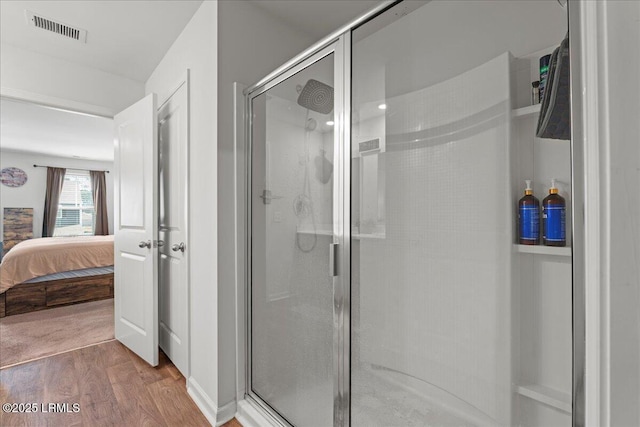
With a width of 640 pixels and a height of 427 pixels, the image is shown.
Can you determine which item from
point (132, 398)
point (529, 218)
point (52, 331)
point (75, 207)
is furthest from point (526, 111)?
point (75, 207)

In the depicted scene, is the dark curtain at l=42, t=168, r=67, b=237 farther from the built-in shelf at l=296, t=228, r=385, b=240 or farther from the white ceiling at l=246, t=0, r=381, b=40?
the built-in shelf at l=296, t=228, r=385, b=240

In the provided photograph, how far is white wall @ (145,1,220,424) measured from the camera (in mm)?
1748

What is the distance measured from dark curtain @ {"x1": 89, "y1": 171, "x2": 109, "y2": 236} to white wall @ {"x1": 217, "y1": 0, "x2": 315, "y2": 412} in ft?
24.3

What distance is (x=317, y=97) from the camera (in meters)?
1.42

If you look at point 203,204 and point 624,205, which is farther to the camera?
point 203,204

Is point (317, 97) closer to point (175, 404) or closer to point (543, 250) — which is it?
point (543, 250)

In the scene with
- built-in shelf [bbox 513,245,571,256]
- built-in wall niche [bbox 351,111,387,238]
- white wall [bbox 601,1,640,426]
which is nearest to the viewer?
white wall [bbox 601,1,640,426]

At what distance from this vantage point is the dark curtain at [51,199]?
6789 millimetres

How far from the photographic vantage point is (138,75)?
2805 mm

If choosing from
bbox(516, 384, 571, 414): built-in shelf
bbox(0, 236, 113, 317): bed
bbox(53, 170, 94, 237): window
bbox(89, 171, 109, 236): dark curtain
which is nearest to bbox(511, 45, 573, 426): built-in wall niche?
bbox(516, 384, 571, 414): built-in shelf

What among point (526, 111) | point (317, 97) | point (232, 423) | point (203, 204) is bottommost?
point (232, 423)

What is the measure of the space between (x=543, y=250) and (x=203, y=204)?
66.7 inches

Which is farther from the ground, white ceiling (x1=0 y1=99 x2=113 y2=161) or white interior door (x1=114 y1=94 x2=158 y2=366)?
white ceiling (x1=0 y1=99 x2=113 y2=161)

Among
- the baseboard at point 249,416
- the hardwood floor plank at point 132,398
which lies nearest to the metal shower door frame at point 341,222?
the baseboard at point 249,416
